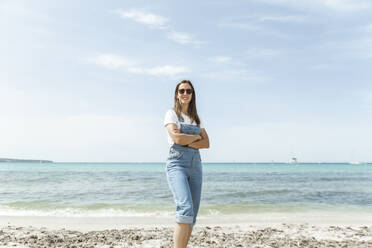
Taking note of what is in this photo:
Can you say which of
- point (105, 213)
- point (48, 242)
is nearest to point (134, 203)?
point (105, 213)

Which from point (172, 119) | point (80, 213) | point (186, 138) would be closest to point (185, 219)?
point (186, 138)

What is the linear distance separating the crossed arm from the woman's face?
0.42 m

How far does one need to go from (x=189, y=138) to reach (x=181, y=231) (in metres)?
1.02

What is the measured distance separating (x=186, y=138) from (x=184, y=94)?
2.20 ft

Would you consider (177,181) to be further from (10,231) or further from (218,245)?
(10,231)

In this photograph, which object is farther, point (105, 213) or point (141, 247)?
point (105, 213)

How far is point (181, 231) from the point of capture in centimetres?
340

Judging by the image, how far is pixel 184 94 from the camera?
399cm

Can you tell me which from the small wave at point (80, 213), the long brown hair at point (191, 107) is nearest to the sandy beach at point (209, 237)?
the long brown hair at point (191, 107)

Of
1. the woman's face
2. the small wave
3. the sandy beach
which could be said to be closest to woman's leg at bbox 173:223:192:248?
the woman's face

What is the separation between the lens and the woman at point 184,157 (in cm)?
339

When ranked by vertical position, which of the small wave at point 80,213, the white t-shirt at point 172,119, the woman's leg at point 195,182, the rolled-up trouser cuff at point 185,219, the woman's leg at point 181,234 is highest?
the white t-shirt at point 172,119

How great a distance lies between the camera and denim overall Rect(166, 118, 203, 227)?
11.0ft

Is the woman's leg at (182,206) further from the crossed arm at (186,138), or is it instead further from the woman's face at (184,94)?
the woman's face at (184,94)
